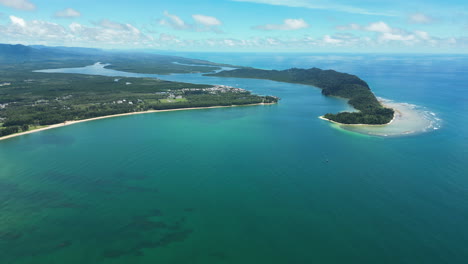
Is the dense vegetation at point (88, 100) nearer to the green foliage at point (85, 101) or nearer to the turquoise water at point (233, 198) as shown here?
the green foliage at point (85, 101)

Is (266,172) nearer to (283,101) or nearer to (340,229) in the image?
(340,229)

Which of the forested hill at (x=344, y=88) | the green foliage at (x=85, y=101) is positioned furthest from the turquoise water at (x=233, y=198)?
the green foliage at (x=85, y=101)

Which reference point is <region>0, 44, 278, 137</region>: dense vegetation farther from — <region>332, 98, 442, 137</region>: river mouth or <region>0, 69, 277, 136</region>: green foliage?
<region>332, 98, 442, 137</region>: river mouth

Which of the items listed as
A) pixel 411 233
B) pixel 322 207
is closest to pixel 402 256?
pixel 411 233

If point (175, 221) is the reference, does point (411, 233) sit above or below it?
above

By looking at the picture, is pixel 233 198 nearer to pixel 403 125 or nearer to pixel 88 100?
pixel 403 125
